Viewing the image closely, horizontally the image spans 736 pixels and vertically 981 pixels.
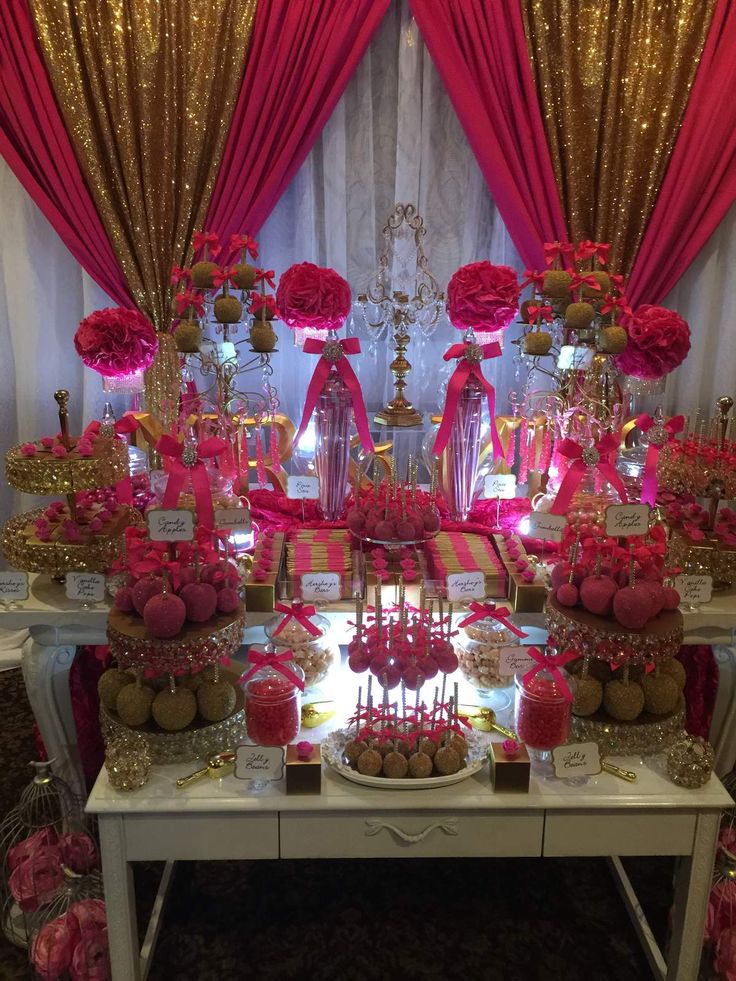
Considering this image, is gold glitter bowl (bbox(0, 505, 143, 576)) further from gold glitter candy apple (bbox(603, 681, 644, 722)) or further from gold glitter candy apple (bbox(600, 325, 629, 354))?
gold glitter candy apple (bbox(600, 325, 629, 354))

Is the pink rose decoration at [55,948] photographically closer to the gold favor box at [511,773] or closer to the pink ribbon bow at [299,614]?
the pink ribbon bow at [299,614]

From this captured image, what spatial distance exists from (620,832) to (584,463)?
73 cm

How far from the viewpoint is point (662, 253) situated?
272cm

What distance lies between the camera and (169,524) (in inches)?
57.5

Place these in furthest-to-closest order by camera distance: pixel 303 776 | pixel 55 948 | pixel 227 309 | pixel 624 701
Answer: pixel 227 309 → pixel 55 948 → pixel 624 701 → pixel 303 776

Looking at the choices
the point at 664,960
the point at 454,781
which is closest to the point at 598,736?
the point at 454,781

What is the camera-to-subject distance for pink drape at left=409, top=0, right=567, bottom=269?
2607 mm

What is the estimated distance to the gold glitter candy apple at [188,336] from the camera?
6.30 ft

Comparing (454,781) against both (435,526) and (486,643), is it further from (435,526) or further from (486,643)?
(435,526)

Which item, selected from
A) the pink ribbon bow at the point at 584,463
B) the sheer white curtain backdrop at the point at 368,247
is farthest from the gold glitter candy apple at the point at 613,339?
the sheer white curtain backdrop at the point at 368,247

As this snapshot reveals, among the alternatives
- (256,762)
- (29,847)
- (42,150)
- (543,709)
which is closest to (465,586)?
(543,709)

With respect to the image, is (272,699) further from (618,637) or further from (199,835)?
(618,637)

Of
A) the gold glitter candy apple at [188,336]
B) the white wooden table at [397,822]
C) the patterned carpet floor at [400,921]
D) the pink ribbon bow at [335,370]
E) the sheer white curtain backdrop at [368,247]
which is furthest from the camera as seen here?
the sheer white curtain backdrop at [368,247]

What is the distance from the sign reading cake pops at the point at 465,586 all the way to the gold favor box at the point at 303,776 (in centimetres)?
46
